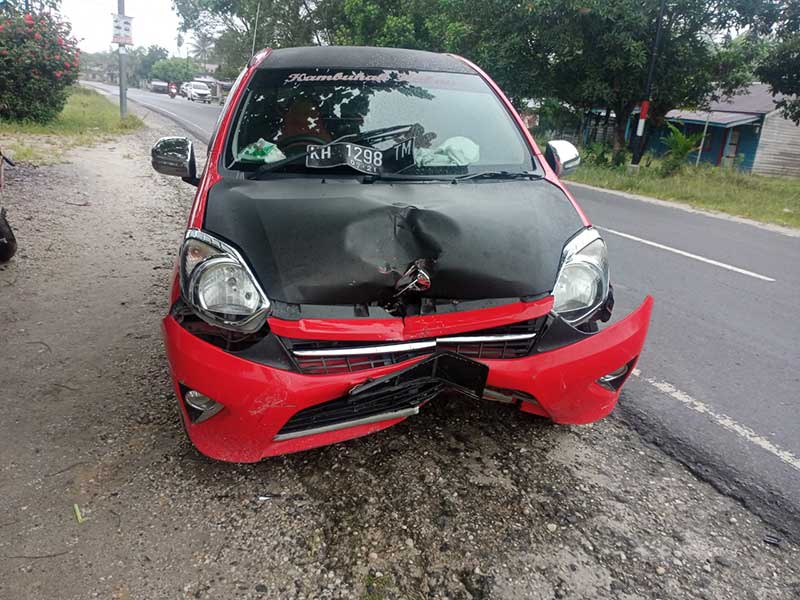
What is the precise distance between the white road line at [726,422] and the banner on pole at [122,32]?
18.6 metres

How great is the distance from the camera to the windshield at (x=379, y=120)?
302 cm

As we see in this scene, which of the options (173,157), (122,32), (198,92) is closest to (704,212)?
(173,157)

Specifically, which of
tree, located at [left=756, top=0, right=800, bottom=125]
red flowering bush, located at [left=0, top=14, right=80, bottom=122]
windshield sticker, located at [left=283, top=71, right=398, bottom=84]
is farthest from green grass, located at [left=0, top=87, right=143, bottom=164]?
tree, located at [left=756, top=0, right=800, bottom=125]

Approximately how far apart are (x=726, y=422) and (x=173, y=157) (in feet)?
10.5

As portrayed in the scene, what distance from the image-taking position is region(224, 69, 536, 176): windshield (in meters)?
3.02

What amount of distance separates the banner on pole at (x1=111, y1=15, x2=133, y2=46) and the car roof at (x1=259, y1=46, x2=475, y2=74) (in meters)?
16.5

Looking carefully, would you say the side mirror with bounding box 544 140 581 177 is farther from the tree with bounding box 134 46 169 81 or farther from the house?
the tree with bounding box 134 46 169 81

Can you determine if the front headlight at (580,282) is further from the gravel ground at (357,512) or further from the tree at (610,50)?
the tree at (610,50)

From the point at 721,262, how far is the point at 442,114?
14.5 feet

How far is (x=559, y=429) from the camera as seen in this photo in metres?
2.81

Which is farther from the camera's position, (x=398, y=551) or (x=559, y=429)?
(x=559, y=429)

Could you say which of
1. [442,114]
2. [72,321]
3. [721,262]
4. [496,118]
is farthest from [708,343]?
[72,321]

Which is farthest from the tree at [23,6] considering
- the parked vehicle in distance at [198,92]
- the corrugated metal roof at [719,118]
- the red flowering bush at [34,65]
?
the parked vehicle in distance at [198,92]

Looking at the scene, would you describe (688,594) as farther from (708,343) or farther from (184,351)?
(708,343)
